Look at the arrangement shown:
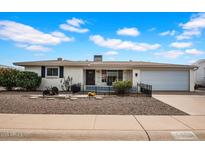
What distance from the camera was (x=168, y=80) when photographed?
23.2m

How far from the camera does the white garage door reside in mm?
23109

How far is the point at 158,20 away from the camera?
16375 mm

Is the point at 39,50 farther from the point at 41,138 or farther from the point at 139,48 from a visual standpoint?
the point at 41,138

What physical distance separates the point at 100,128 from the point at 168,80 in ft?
57.4

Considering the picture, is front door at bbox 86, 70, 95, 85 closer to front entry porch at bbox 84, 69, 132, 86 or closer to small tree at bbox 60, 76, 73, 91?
front entry porch at bbox 84, 69, 132, 86

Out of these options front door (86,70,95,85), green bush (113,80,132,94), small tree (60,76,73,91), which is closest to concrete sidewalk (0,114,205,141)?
green bush (113,80,132,94)

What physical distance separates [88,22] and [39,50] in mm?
13704

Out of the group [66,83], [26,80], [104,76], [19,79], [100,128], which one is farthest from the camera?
[104,76]

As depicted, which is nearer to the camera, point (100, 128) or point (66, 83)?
point (100, 128)

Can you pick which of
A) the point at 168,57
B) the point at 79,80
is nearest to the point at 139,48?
the point at 168,57

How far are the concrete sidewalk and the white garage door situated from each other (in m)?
14.5

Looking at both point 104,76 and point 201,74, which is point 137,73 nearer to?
point 104,76

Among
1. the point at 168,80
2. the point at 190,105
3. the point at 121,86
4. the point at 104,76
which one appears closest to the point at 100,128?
the point at 190,105

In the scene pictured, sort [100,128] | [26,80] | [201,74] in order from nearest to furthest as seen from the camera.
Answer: [100,128] → [26,80] → [201,74]
